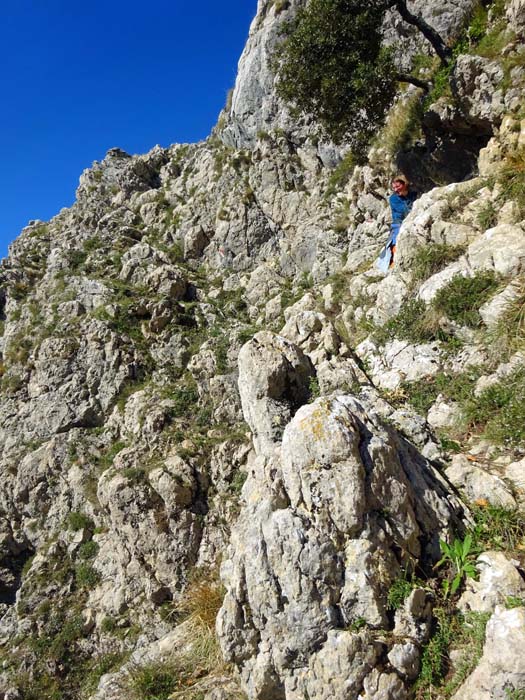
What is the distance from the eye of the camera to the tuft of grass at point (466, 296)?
756 centimetres

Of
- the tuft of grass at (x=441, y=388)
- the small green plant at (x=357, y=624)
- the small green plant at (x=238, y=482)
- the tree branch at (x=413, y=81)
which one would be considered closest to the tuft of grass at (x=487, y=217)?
the tuft of grass at (x=441, y=388)

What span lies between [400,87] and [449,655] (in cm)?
1779

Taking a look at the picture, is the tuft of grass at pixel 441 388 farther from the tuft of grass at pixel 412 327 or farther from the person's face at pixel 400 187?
the person's face at pixel 400 187

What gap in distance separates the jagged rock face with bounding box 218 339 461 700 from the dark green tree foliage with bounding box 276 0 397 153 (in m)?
12.5

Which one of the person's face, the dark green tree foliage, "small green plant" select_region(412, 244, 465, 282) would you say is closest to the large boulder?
"small green plant" select_region(412, 244, 465, 282)

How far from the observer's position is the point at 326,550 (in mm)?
4621

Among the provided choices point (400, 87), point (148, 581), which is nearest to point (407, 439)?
point (148, 581)

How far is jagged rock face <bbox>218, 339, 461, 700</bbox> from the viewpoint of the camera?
14.2 feet

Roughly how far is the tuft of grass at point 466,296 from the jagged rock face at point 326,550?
11.5 feet

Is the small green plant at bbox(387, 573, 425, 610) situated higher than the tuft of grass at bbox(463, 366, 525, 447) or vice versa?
the tuft of grass at bbox(463, 366, 525, 447)

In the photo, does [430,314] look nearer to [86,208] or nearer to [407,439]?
[407,439]

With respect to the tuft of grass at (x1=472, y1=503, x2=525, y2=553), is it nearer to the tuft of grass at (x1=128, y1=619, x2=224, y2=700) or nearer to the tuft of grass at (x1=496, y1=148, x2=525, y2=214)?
the tuft of grass at (x1=128, y1=619, x2=224, y2=700)

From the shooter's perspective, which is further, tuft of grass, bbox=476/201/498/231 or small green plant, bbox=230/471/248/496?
small green plant, bbox=230/471/248/496

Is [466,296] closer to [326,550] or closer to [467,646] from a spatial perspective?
[326,550]
